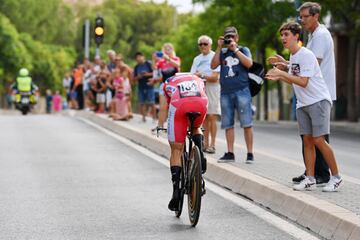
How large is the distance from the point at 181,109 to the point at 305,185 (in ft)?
5.73

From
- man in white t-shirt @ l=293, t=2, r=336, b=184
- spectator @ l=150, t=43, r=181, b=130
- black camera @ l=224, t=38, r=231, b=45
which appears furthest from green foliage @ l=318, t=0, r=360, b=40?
man in white t-shirt @ l=293, t=2, r=336, b=184

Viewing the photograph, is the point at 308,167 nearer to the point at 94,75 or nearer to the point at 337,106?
the point at 94,75

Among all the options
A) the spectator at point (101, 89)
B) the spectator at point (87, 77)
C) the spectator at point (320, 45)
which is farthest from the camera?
the spectator at point (87, 77)

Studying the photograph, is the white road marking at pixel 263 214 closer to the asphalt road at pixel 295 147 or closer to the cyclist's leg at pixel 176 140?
the cyclist's leg at pixel 176 140

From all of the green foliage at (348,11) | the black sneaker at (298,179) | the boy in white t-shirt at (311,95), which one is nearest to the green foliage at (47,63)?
the green foliage at (348,11)

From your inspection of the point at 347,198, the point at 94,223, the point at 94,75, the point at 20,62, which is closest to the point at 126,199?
the point at 94,223

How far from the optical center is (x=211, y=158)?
14430 millimetres

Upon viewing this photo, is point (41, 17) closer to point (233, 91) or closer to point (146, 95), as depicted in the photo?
point (146, 95)

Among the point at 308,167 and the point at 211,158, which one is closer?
the point at 308,167

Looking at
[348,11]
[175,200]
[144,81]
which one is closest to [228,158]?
[175,200]

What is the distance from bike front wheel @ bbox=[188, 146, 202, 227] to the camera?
8.98 m

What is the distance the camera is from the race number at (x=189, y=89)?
30.9 ft

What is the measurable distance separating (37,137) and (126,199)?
10.2 meters

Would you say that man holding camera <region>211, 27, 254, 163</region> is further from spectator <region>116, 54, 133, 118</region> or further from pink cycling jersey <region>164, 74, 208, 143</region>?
spectator <region>116, 54, 133, 118</region>
